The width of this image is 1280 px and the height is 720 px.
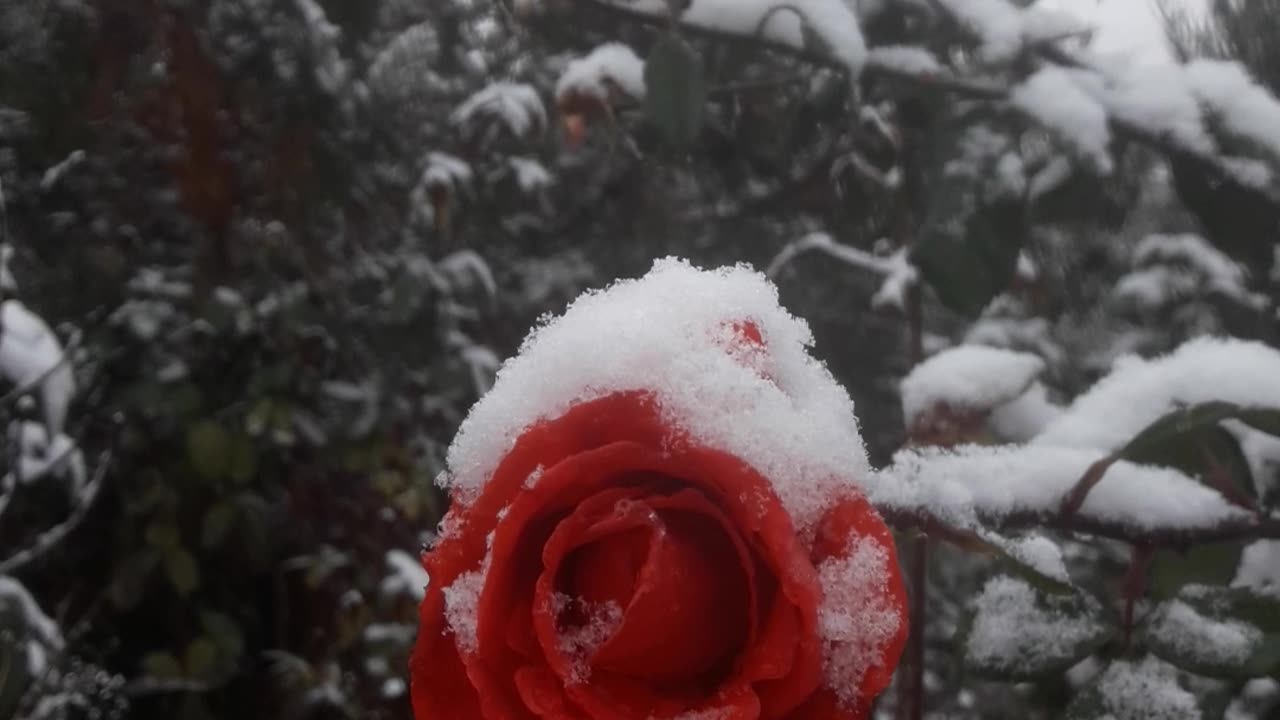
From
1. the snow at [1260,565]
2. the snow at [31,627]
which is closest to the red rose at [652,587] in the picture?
the snow at [1260,565]

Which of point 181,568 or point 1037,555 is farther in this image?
point 181,568

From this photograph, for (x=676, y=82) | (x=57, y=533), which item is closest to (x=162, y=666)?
(x=57, y=533)

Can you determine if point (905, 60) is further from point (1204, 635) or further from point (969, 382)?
point (1204, 635)

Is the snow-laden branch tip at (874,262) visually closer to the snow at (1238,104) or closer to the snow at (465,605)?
the snow at (1238,104)

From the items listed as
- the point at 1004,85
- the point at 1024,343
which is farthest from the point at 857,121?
the point at 1024,343

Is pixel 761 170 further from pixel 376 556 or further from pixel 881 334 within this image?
pixel 376 556

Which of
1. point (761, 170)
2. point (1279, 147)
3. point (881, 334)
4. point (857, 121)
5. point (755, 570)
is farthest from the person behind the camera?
point (881, 334)

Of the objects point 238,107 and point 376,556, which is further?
point 376,556
